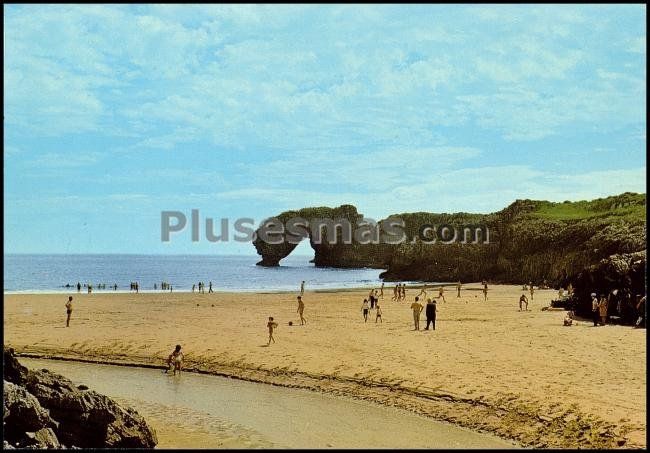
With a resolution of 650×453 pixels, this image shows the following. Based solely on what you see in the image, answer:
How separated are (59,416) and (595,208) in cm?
8516

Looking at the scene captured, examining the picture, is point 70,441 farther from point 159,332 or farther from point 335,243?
point 335,243

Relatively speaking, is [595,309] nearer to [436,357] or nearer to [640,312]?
[640,312]

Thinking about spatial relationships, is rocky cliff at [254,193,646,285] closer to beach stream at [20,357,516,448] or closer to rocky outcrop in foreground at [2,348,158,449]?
beach stream at [20,357,516,448]

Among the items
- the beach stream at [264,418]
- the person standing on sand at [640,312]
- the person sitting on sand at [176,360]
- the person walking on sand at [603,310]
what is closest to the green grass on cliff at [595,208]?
the person standing on sand at [640,312]

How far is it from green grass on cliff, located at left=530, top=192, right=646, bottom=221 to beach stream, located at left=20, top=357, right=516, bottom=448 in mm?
59218

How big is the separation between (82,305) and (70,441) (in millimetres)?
33224

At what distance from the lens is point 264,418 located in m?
12.8

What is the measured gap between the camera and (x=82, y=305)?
131 ft

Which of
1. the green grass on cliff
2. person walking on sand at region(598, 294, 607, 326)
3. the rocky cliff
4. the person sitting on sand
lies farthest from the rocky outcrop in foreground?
the green grass on cliff

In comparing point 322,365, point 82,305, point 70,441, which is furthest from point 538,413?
point 82,305

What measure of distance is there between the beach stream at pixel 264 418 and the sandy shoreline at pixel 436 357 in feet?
2.39

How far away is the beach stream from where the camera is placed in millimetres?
11086

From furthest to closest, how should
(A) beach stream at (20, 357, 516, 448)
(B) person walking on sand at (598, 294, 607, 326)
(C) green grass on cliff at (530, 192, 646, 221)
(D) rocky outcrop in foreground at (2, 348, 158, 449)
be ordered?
(C) green grass on cliff at (530, 192, 646, 221), (B) person walking on sand at (598, 294, 607, 326), (A) beach stream at (20, 357, 516, 448), (D) rocky outcrop in foreground at (2, 348, 158, 449)

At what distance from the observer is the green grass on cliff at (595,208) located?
68.6 metres
